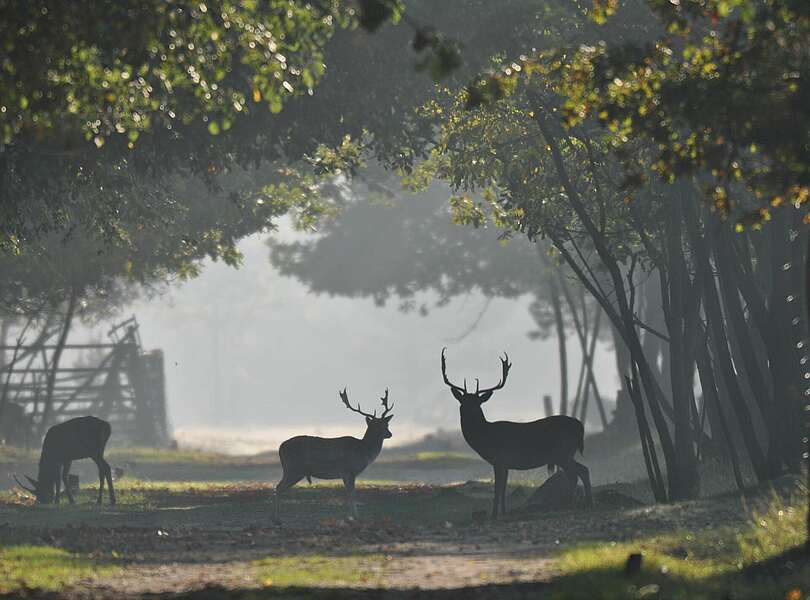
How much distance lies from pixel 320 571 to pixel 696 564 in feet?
11.6

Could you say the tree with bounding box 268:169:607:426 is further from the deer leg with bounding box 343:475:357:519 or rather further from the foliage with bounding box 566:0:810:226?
the foliage with bounding box 566:0:810:226

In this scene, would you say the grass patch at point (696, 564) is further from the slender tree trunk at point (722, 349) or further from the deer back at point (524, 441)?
the deer back at point (524, 441)

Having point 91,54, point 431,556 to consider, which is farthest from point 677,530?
point 91,54

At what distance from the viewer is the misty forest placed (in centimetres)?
Result: 1265

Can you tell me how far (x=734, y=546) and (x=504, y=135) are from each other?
10.6 meters

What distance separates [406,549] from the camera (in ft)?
51.3

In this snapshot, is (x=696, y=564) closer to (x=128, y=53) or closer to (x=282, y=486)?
(x=128, y=53)

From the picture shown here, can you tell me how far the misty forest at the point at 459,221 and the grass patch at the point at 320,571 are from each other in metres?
0.09

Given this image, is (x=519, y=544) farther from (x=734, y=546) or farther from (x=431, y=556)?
(x=734, y=546)

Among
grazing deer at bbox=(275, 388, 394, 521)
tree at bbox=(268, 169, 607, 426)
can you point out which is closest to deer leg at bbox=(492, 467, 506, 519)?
grazing deer at bbox=(275, 388, 394, 521)

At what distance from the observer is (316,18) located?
14.0m

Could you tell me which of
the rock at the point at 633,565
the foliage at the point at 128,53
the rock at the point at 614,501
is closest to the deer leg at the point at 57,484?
the rock at the point at 614,501

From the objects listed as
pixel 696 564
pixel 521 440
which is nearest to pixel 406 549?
pixel 696 564

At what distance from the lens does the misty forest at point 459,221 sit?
12.6 metres
